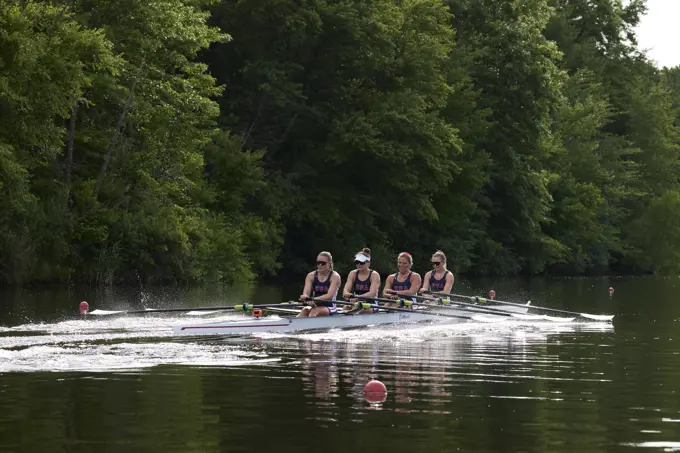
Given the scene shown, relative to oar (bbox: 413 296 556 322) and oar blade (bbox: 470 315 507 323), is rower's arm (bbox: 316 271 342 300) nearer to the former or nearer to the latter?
oar (bbox: 413 296 556 322)

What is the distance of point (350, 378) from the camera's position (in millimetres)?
17266

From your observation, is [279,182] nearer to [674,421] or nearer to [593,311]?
[593,311]

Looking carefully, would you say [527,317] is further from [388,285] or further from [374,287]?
[374,287]

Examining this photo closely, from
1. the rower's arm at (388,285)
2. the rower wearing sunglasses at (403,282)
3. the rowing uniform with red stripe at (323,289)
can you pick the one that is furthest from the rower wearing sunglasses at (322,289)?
the rower's arm at (388,285)

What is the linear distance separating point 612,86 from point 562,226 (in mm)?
18766

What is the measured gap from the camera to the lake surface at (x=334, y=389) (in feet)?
40.9

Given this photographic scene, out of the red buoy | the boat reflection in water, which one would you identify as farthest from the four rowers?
the red buoy

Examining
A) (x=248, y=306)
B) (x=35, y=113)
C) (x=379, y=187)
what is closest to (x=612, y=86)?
(x=379, y=187)

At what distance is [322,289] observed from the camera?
2697 cm

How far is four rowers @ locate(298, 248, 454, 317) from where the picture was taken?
26.6 m

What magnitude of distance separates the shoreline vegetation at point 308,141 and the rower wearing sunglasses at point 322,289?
15.1 metres

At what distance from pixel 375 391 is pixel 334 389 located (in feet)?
2.82

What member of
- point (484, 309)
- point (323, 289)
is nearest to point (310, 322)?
point (323, 289)

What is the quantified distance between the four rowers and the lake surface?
4.05 feet
